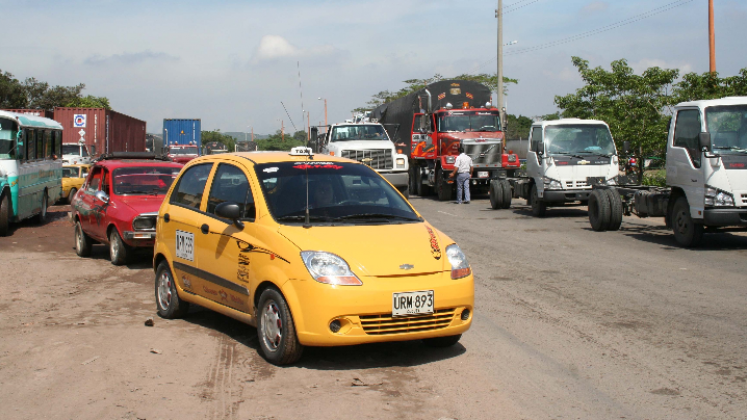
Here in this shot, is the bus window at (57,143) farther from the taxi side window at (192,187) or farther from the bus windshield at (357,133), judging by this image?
the taxi side window at (192,187)

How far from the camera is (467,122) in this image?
25.5 m

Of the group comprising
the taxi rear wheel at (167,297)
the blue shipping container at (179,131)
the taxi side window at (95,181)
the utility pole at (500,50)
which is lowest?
the taxi rear wheel at (167,297)

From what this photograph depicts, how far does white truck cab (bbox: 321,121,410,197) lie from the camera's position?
23.7 meters

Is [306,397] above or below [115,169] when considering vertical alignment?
below

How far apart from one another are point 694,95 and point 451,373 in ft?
67.0

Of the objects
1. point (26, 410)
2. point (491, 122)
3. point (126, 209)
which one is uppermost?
point (491, 122)

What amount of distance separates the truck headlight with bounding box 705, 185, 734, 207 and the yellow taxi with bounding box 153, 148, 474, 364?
751 cm

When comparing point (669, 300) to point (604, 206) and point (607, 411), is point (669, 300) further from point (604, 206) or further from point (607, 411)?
point (604, 206)

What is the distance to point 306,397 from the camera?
5.07 meters

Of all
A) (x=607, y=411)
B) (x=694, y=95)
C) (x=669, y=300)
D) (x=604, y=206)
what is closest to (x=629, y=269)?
(x=669, y=300)

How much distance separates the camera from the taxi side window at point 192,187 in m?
7.25

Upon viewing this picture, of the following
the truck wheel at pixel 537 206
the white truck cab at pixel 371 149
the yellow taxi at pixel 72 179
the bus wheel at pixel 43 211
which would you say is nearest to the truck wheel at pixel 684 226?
the truck wheel at pixel 537 206

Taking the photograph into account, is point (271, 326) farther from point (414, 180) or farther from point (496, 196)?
point (414, 180)

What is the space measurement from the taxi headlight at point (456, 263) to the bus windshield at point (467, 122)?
19.7 metres
